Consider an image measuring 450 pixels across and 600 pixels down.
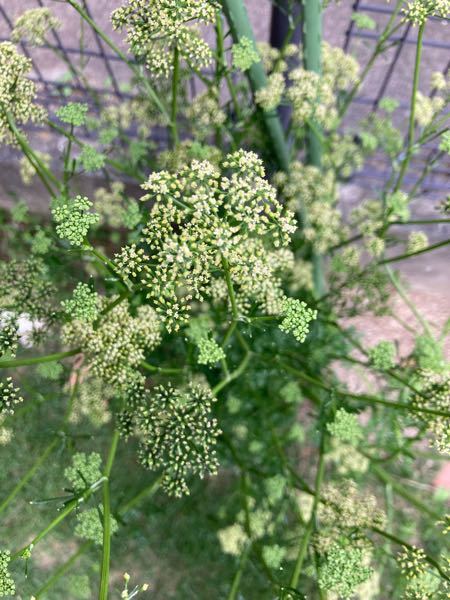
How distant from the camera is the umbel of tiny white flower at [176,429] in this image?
1.12 meters

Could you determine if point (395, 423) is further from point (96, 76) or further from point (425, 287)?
point (96, 76)

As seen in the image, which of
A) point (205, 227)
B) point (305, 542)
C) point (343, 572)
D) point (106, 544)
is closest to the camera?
point (205, 227)

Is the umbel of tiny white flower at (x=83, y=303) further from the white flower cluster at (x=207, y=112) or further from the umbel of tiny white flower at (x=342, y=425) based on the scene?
the white flower cluster at (x=207, y=112)

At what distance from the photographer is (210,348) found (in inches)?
46.8

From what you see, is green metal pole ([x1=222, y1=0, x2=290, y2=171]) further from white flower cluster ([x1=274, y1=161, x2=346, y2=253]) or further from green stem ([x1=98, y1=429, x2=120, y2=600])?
green stem ([x1=98, y1=429, x2=120, y2=600])

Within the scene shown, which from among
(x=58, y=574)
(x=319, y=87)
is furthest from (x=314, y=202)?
(x=58, y=574)

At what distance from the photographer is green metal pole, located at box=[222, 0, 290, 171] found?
135 cm

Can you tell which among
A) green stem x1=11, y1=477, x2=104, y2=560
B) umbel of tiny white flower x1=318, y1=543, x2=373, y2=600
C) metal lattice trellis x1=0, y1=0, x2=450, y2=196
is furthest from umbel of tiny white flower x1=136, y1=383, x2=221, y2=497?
metal lattice trellis x1=0, y1=0, x2=450, y2=196

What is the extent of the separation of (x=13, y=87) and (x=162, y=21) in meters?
0.39

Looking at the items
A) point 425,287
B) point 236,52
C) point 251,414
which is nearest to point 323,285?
point 425,287

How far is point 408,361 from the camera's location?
1.66 metres

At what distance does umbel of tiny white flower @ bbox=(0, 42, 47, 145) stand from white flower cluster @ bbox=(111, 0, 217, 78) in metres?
0.26

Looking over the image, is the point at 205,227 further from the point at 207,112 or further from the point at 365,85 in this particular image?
the point at 365,85

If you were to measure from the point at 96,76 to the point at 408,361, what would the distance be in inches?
78.1
